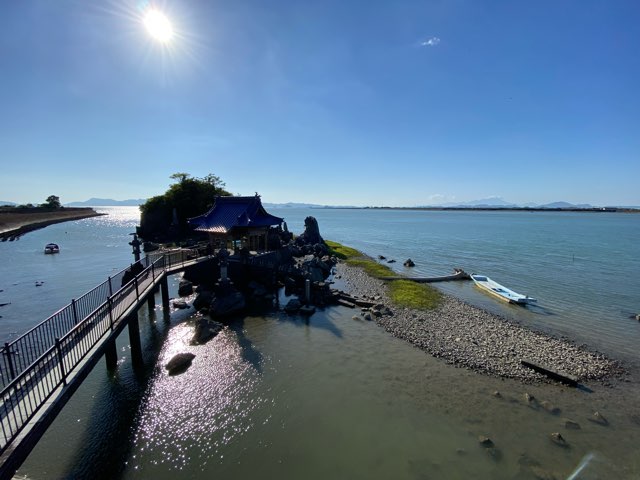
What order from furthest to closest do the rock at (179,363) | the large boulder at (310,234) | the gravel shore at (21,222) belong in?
the gravel shore at (21,222) < the large boulder at (310,234) < the rock at (179,363)

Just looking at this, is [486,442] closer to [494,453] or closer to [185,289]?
[494,453]

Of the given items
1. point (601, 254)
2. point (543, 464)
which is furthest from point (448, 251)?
point (543, 464)

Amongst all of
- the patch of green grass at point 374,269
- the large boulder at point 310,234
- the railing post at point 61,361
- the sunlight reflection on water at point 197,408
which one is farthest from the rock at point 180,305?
the large boulder at point 310,234

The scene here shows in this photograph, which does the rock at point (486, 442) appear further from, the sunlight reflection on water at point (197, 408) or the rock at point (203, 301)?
the rock at point (203, 301)

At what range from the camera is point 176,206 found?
64.7m

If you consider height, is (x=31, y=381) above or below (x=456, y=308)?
above

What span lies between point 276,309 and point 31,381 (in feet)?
53.3

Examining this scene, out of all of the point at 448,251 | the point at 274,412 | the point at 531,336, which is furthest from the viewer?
the point at 448,251

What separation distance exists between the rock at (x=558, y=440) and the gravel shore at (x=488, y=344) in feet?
11.1

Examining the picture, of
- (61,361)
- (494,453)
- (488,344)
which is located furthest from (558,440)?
(61,361)

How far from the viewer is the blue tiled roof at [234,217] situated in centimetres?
3093

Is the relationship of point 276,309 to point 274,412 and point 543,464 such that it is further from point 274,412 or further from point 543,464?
point 543,464

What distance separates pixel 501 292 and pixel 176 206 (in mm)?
59938

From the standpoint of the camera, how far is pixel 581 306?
1014 inches
